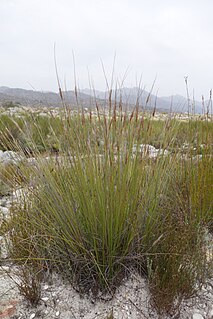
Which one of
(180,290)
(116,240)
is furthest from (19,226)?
(180,290)

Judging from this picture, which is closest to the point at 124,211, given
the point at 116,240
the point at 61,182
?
the point at 116,240

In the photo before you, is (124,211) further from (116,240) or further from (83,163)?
(83,163)

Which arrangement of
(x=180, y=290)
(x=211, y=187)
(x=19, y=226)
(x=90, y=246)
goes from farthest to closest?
1. (x=211, y=187)
2. (x=19, y=226)
3. (x=90, y=246)
4. (x=180, y=290)

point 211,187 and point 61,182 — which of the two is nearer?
point 61,182

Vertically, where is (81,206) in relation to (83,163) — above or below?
below

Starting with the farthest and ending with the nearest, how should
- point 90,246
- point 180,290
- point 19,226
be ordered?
point 19,226
point 90,246
point 180,290

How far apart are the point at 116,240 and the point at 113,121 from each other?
0.61 metres

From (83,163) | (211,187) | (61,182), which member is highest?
(83,163)

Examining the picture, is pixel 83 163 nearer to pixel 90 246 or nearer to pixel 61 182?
pixel 61 182

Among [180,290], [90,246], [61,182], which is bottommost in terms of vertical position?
[180,290]

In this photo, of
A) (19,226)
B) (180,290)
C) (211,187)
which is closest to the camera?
(180,290)

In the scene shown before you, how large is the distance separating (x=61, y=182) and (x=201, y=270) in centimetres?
87

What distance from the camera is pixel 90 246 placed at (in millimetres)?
1442

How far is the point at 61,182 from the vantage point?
4.96 ft
